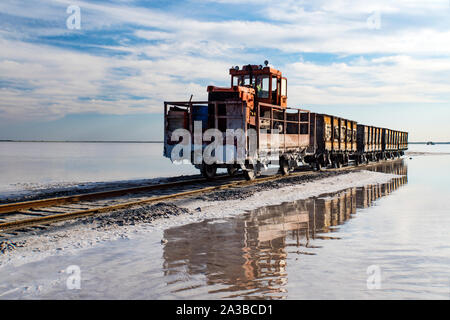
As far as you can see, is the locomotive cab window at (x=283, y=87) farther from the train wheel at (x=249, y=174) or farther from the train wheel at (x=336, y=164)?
the train wheel at (x=336, y=164)

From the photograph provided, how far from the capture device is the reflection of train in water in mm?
4539

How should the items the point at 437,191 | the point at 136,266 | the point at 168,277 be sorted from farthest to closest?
the point at 437,191
the point at 136,266
the point at 168,277

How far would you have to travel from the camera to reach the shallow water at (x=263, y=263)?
4242 millimetres

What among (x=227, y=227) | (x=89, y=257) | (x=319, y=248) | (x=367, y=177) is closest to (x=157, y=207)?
(x=227, y=227)

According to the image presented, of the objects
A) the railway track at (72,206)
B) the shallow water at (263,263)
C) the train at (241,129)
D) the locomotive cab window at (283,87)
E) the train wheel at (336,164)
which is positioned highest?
the locomotive cab window at (283,87)

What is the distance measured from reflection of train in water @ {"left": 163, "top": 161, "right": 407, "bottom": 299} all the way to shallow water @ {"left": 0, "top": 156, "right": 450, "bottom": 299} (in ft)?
0.04

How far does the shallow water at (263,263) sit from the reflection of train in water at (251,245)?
0.04 ft

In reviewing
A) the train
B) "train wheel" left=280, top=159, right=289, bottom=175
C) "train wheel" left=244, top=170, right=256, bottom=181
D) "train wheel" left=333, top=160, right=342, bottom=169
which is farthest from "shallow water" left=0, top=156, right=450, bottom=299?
"train wheel" left=333, top=160, right=342, bottom=169

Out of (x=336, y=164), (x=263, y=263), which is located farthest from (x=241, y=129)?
(x=336, y=164)

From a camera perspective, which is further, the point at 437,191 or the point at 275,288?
the point at 437,191

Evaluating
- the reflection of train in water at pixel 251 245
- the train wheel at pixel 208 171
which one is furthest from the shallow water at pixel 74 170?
the reflection of train in water at pixel 251 245
